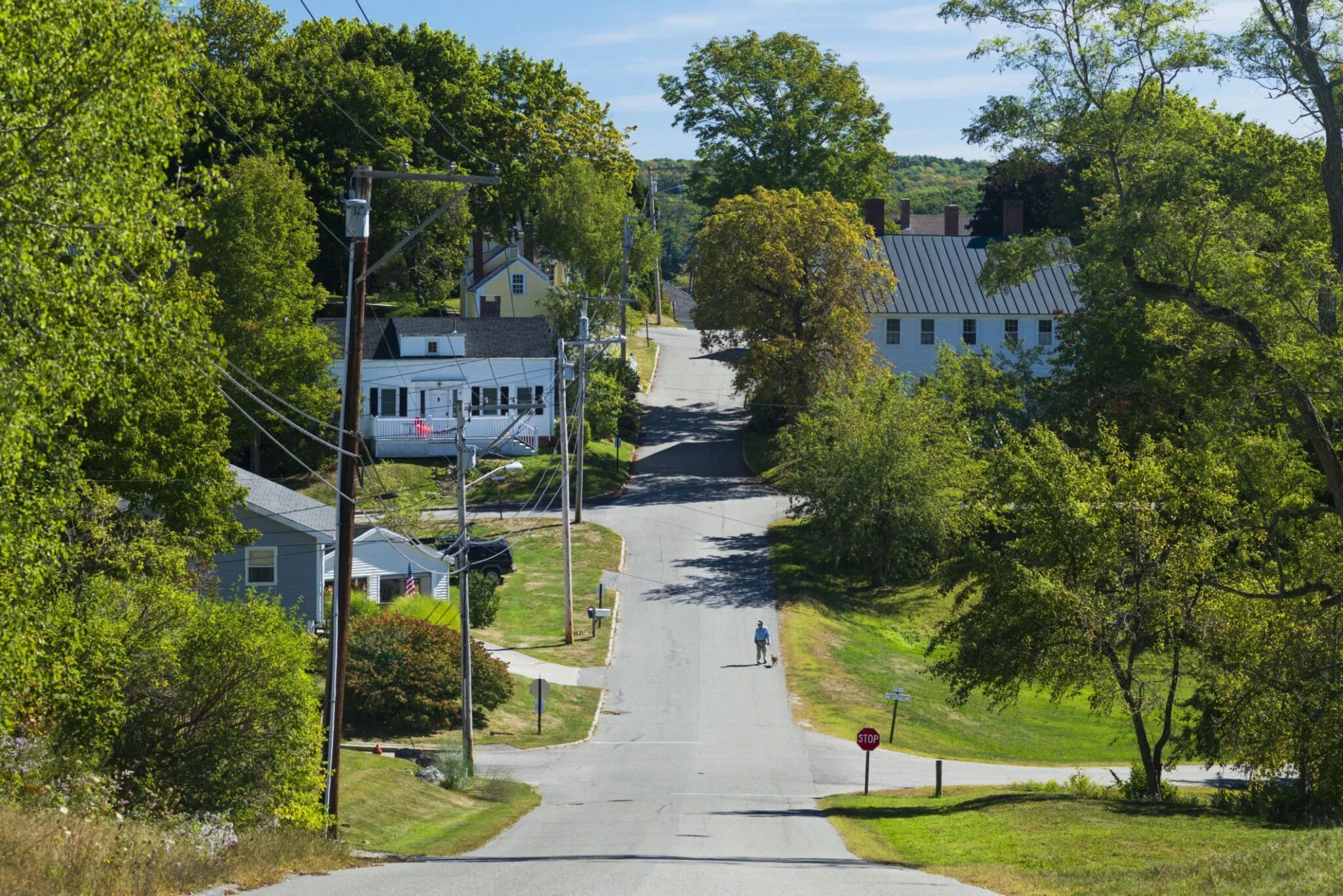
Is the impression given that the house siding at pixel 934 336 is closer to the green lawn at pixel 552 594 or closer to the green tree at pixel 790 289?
the green tree at pixel 790 289

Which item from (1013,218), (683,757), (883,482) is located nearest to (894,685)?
(883,482)

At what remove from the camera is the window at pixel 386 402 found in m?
63.2

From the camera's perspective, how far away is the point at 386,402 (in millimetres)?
63406

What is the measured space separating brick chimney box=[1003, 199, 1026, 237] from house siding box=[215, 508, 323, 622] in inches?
2185

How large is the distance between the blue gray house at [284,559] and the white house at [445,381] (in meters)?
20.2

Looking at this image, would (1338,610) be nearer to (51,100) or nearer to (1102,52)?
(1102,52)

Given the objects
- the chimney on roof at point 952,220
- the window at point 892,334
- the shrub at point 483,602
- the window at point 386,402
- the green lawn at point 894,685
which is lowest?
the green lawn at point 894,685

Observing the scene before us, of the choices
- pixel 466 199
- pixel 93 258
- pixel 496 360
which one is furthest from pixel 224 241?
pixel 93 258

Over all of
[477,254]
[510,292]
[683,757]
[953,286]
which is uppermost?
[477,254]

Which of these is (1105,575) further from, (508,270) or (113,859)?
(508,270)

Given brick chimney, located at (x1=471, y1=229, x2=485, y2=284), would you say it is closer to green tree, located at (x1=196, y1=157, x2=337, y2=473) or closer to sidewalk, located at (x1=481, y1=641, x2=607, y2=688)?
green tree, located at (x1=196, y1=157, x2=337, y2=473)

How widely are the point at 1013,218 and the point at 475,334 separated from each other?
3750 centimetres

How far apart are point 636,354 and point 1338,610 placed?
2668 inches

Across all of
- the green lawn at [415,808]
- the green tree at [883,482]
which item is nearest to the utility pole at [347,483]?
the green lawn at [415,808]
